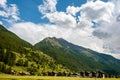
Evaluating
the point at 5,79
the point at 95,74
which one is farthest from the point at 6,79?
the point at 95,74

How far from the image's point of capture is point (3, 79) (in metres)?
73.2

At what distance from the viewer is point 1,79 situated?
72.4 metres

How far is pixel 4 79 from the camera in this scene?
240 ft

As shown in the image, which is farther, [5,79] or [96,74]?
[96,74]

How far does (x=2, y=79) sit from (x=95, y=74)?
11727cm

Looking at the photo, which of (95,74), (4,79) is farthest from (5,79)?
(95,74)

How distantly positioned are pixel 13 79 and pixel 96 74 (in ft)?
390

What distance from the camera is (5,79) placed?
2886 inches

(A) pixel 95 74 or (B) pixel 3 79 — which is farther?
(A) pixel 95 74

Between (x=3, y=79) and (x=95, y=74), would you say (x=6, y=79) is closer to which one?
(x=3, y=79)

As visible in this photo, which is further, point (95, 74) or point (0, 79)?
point (95, 74)

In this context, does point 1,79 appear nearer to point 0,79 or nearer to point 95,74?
point 0,79

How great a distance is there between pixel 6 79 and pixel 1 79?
1.79m

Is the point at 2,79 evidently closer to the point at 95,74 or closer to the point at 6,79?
the point at 6,79
